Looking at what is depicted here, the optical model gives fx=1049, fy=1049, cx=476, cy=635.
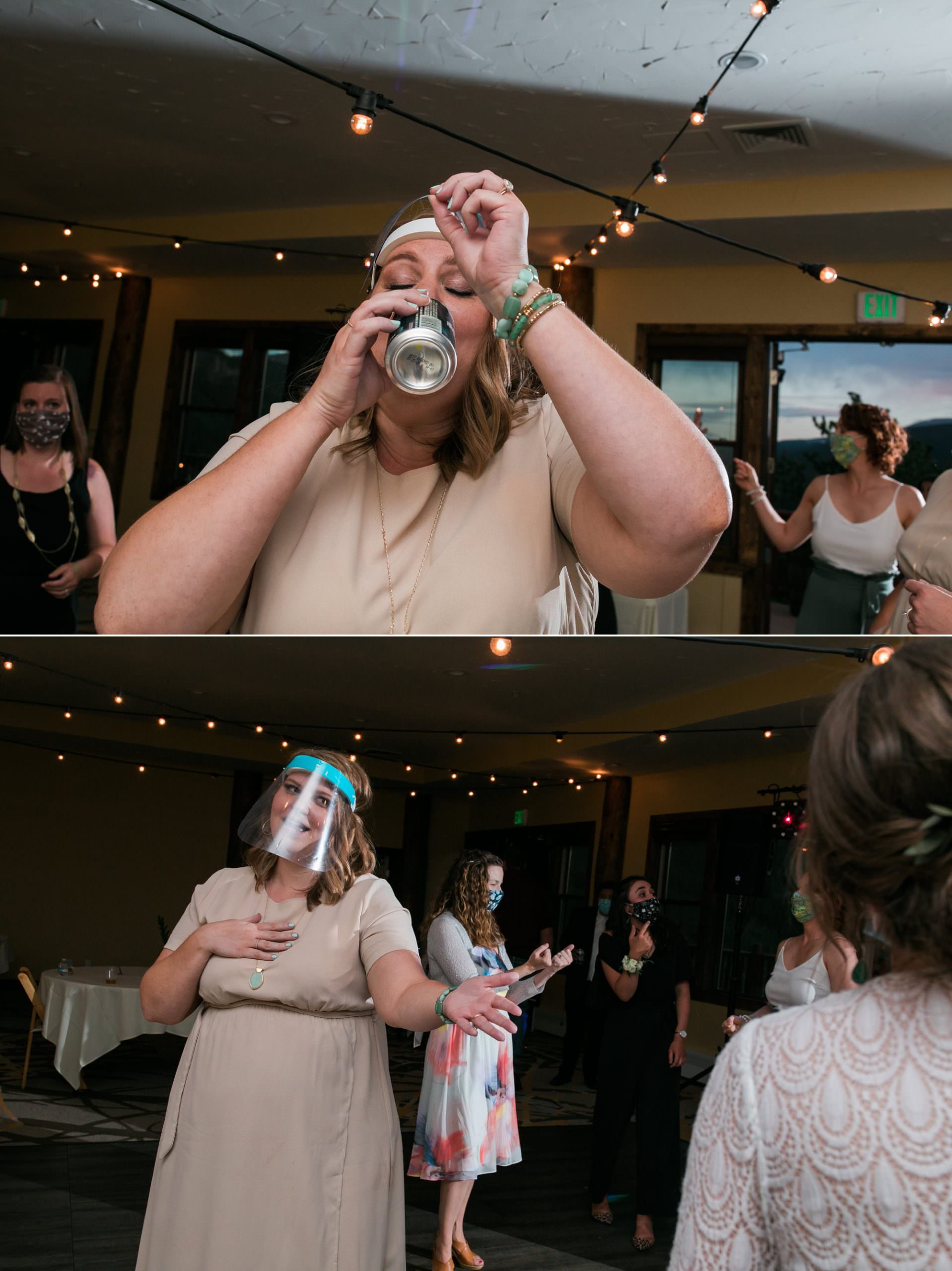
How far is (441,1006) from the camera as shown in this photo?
2.35 feet

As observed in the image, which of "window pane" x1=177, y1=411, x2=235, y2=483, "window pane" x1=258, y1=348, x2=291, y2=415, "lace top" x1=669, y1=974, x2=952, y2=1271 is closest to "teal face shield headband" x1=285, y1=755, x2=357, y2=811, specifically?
"lace top" x1=669, y1=974, x2=952, y2=1271

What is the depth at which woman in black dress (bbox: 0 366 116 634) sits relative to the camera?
3.29ft

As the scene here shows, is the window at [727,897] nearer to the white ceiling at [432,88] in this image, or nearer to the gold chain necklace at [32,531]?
the gold chain necklace at [32,531]

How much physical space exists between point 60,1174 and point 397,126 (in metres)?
2.53

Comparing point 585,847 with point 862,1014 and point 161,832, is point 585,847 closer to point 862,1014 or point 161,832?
point 862,1014

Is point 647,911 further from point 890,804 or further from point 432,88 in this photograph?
point 432,88

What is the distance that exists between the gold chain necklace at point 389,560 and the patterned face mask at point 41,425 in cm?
61

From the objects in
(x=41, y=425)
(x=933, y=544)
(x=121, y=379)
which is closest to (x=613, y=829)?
(x=933, y=544)

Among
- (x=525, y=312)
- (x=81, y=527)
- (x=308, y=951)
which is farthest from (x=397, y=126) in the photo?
(x=308, y=951)

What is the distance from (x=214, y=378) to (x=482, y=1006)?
3999mm

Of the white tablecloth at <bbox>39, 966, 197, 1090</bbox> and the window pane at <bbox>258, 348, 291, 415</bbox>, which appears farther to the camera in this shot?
the window pane at <bbox>258, 348, 291, 415</bbox>

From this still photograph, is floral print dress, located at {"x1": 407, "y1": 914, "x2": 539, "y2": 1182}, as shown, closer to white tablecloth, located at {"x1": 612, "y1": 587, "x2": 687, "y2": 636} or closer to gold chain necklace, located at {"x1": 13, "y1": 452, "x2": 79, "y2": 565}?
gold chain necklace, located at {"x1": 13, "y1": 452, "x2": 79, "y2": 565}

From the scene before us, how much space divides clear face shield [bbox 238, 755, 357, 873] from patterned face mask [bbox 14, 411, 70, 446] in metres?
0.67

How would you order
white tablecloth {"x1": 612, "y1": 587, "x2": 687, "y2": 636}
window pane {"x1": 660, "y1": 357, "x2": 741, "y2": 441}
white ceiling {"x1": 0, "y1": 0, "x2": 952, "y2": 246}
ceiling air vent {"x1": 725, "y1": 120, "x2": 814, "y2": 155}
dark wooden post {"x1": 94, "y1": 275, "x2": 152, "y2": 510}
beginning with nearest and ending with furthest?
white ceiling {"x1": 0, "y1": 0, "x2": 952, "y2": 246} < ceiling air vent {"x1": 725, "y1": 120, "x2": 814, "y2": 155} < white tablecloth {"x1": 612, "y1": 587, "x2": 687, "y2": 636} < window pane {"x1": 660, "y1": 357, "x2": 741, "y2": 441} < dark wooden post {"x1": 94, "y1": 275, "x2": 152, "y2": 510}
